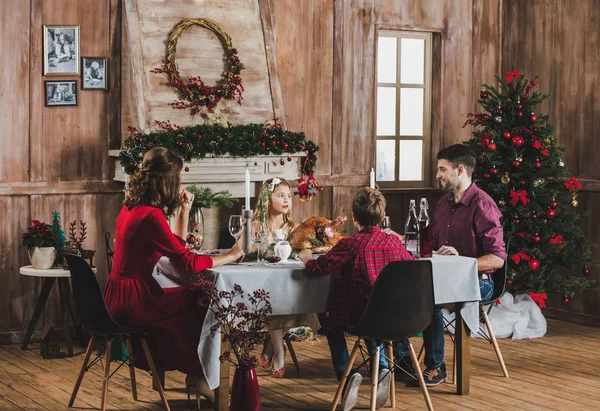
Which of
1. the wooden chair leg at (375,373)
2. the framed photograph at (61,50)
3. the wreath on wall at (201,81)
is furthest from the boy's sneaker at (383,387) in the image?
the framed photograph at (61,50)

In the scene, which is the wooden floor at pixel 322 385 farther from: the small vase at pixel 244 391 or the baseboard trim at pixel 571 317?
the baseboard trim at pixel 571 317

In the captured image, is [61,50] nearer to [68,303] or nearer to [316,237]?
[68,303]

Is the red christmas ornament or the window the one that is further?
the window

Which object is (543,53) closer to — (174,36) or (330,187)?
(330,187)

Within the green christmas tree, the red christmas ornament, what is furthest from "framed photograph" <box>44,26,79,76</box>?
the red christmas ornament

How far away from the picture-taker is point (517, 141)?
22.5 ft

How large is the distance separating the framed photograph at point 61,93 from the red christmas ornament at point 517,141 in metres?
3.15

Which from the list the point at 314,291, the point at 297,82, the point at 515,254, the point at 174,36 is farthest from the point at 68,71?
the point at 515,254

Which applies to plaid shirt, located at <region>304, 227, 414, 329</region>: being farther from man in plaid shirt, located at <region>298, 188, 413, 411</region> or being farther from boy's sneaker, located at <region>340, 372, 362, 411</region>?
boy's sneaker, located at <region>340, 372, 362, 411</region>

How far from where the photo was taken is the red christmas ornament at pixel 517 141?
6.87 m

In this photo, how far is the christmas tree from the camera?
22.6 ft

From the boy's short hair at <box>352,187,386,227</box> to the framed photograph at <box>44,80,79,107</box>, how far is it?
288cm

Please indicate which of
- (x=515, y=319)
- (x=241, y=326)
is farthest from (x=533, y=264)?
(x=241, y=326)

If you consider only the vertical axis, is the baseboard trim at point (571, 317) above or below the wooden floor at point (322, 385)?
above
